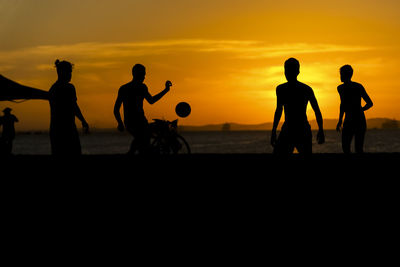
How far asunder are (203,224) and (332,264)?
7.58ft

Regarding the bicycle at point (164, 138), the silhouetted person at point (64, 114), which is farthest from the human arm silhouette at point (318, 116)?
the bicycle at point (164, 138)

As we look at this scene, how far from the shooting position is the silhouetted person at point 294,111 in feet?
28.4

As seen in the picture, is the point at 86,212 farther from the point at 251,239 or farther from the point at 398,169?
the point at 398,169

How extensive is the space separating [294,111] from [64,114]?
12.4ft

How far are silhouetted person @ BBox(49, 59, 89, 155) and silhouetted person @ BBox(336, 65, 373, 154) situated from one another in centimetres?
540

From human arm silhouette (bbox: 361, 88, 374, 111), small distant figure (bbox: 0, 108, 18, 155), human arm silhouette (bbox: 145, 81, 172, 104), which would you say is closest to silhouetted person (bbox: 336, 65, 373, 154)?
human arm silhouette (bbox: 361, 88, 374, 111)

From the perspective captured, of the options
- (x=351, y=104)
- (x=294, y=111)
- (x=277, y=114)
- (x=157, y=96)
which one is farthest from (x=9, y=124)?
(x=294, y=111)

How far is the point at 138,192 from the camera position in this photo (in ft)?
34.1

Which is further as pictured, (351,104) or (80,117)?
(351,104)

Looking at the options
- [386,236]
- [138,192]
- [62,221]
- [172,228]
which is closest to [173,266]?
[172,228]

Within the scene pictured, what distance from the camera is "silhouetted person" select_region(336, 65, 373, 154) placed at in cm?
1280

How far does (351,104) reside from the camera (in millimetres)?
12898

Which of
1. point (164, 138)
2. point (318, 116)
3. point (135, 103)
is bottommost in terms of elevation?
point (164, 138)

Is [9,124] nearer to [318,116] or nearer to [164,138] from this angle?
[164,138]
